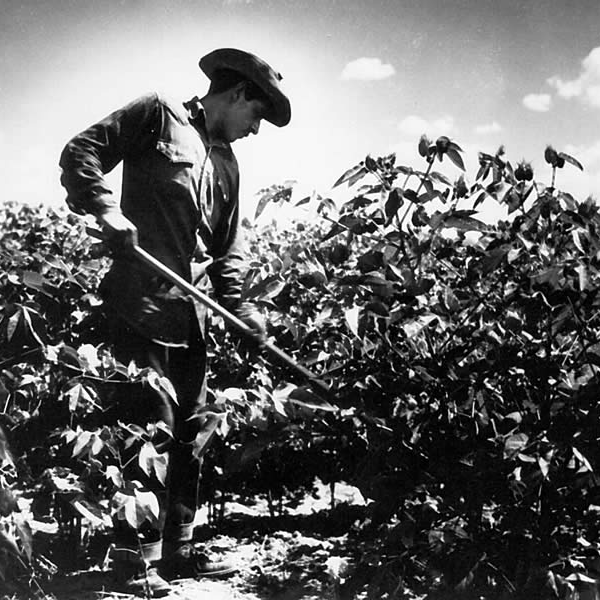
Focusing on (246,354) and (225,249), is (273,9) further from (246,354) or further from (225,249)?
(246,354)

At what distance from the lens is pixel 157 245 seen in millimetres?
2383

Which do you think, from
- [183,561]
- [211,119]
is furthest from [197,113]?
[183,561]

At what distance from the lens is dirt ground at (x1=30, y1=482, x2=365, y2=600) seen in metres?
2.34

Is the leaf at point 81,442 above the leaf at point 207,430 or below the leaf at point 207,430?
below

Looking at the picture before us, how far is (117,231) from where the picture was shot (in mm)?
2037

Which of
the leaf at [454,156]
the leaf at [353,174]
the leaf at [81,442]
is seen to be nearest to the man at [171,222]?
the leaf at [81,442]

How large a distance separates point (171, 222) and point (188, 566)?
4.34ft

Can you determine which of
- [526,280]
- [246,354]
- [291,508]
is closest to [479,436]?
[526,280]

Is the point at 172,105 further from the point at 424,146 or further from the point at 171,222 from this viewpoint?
the point at 424,146

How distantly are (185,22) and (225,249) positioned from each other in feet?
3.03

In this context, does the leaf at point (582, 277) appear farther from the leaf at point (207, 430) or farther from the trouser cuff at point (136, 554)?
the trouser cuff at point (136, 554)

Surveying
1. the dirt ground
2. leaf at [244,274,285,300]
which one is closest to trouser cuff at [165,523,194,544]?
the dirt ground

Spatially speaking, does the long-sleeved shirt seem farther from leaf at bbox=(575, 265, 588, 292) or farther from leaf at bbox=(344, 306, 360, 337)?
leaf at bbox=(575, 265, 588, 292)

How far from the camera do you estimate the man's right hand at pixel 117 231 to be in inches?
80.4
